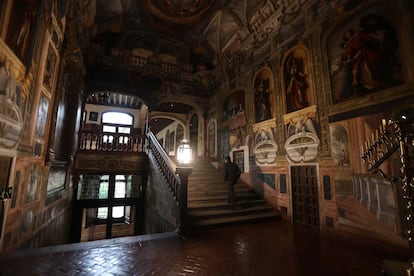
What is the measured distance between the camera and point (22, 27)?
3070 millimetres

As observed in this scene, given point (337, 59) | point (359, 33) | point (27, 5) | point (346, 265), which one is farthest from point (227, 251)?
point (359, 33)

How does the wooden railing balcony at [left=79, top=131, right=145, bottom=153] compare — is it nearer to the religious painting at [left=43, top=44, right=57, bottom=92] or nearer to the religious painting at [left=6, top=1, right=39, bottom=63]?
the religious painting at [left=43, top=44, right=57, bottom=92]

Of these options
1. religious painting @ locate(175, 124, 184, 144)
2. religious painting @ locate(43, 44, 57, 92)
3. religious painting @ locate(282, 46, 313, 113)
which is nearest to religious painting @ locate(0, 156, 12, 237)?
religious painting @ locate(43, 44, 57, 92)

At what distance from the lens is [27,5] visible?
123 inches

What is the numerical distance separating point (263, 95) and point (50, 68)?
6.93 m

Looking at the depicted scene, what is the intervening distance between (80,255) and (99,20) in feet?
31.3

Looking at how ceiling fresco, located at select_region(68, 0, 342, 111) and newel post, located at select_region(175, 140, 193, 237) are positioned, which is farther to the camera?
ceiling fresco, located at select_region(68, 0, 342, 111)

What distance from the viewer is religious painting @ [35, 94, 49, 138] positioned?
409 centimetres

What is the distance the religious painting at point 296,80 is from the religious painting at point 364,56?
2.66 feet

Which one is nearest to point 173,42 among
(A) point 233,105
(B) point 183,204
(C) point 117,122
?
(A) point 233,105

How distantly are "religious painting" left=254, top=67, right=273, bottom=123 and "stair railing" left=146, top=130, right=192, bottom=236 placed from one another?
4197mm

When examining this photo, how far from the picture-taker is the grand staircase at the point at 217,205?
5.67m

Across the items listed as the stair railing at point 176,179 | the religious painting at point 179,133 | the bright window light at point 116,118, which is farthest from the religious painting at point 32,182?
the religious painting at point 179,133

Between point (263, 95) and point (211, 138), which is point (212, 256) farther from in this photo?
point (211, 138)
